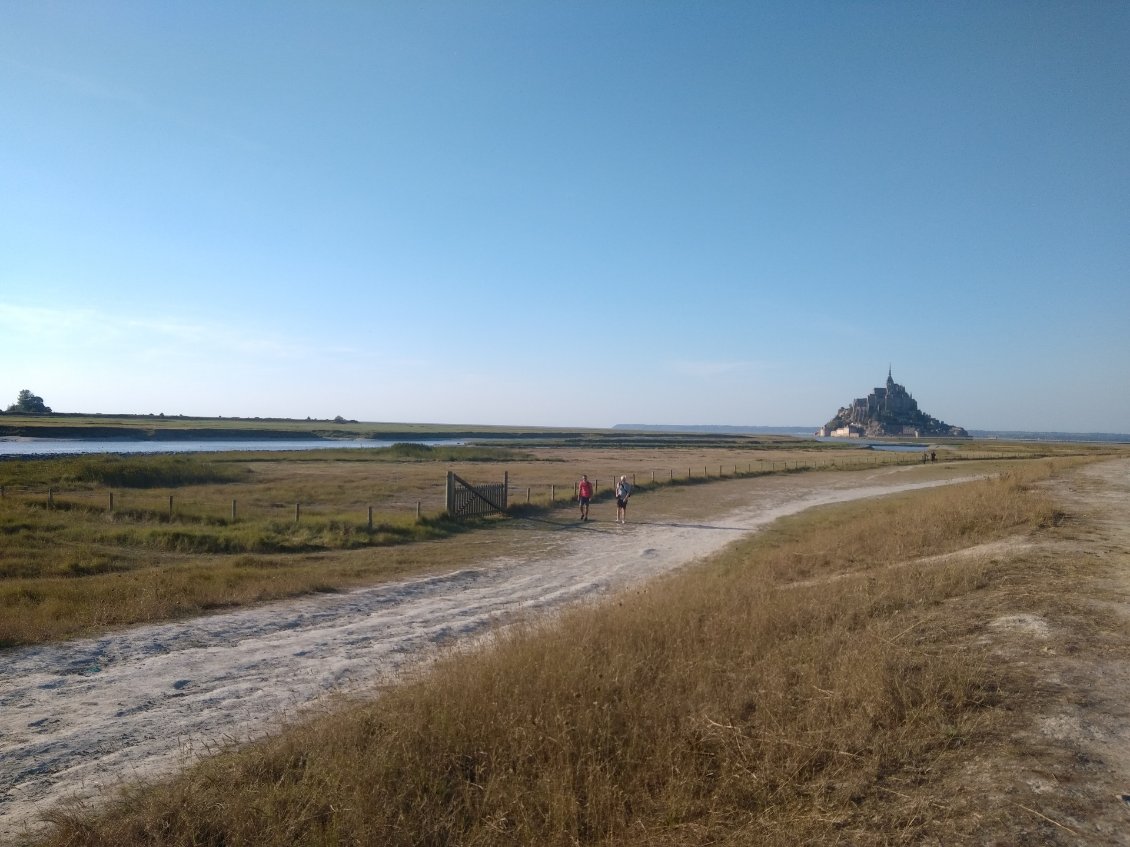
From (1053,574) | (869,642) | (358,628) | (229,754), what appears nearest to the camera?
(229,754)

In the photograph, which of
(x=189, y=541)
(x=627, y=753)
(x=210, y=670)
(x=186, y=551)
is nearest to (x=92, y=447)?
(x=189, y=541)

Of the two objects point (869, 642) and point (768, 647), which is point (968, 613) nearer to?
point (869, 642)

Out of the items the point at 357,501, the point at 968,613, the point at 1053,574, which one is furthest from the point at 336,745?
the point at 357,501

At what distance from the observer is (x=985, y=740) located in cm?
484

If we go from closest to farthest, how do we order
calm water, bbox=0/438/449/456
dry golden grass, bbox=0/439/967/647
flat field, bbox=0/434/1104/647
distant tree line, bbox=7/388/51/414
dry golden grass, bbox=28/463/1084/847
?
dry golden grass, bbox=28/463/1084/847
dry golden grass, bbox=0/439/967/647
flat field, bbox=0/434/1104/647
calm water, bbox=0/438/449/456
distant tree line, bbox=7/388/51/414

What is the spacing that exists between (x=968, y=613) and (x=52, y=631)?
495 inches

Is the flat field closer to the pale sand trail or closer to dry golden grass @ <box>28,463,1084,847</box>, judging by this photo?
the pale sand trail

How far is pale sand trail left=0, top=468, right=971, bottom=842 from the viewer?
6.04m

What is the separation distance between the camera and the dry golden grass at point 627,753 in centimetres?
438

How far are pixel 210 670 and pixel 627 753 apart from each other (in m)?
6.26

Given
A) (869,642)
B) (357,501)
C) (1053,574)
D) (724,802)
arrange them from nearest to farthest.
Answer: (724,802) < (869,642) < (1053,574) < (357,501)

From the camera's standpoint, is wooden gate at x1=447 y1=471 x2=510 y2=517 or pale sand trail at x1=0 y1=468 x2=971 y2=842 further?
wooden gate at x1=447 y1=471 x2=510 y2=517

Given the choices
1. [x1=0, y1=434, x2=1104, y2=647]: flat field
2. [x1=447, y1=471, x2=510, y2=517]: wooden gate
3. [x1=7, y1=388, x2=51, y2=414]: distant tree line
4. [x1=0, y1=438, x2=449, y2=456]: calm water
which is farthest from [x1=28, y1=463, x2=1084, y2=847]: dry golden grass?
[x1=7, y1=388, x2=51, y2=414]: distant tree line

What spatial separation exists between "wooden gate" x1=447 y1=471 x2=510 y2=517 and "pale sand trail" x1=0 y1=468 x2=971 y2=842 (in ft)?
30.0
